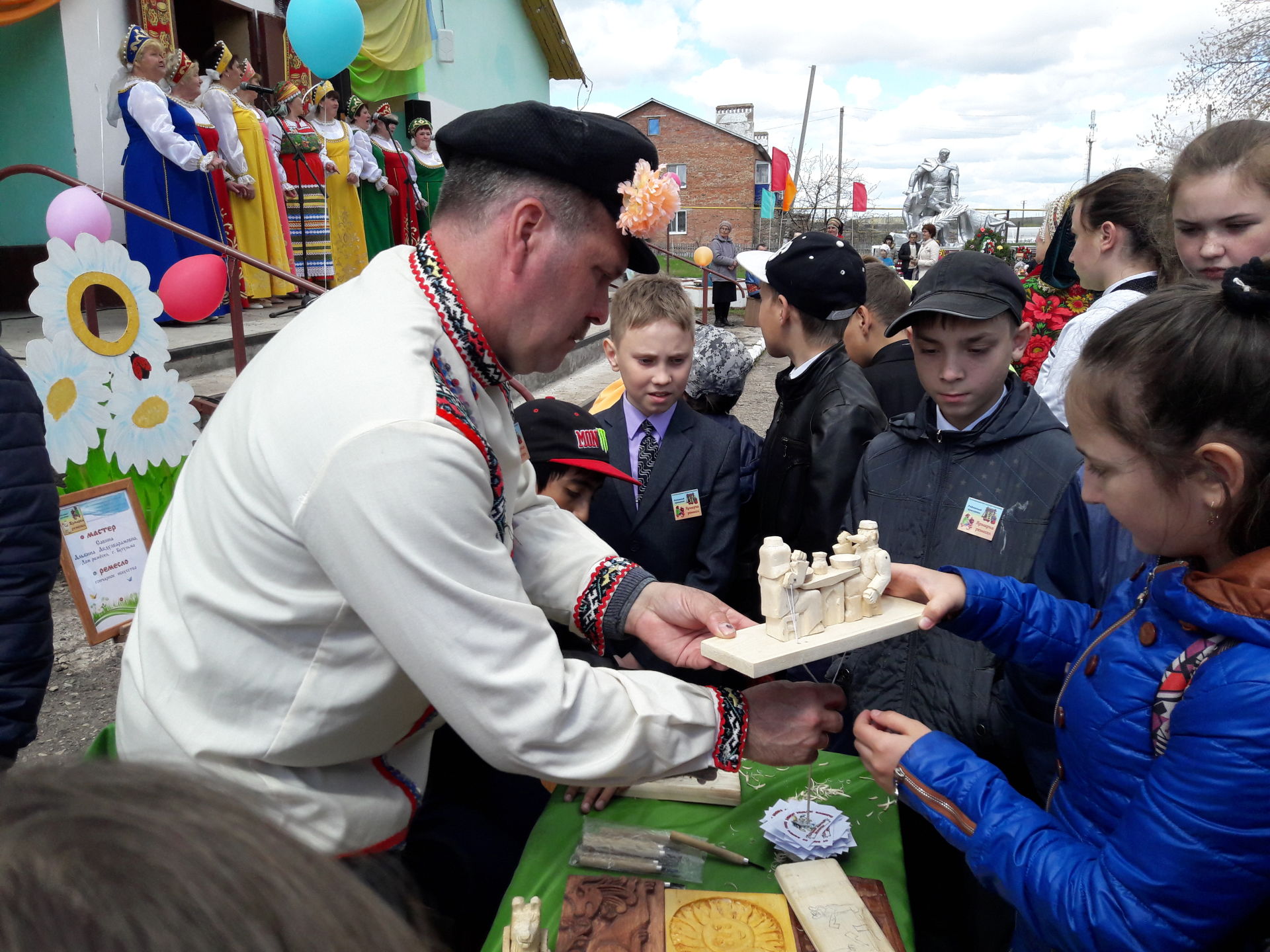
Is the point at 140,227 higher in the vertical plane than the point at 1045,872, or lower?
higher

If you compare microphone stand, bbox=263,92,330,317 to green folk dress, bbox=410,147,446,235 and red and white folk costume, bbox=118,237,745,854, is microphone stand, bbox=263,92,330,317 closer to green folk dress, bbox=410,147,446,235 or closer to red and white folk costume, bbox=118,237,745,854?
green folk dress, bbox=410,147,446,235

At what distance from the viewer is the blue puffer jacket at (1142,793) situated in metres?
1.20

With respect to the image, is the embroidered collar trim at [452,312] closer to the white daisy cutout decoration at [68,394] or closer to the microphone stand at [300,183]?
the white daisy cutout decoration at [68,394]

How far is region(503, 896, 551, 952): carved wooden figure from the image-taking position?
1.50m

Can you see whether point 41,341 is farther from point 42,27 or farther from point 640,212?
point 42,27

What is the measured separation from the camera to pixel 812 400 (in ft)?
10.8

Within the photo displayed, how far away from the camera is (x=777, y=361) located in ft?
45.2

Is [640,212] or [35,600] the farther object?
[35,600]

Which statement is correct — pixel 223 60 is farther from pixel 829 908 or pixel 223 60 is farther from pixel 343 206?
pixel 829 908

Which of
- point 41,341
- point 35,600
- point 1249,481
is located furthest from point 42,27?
point 1249,481

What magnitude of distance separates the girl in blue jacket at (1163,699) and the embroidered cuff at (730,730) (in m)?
0.27

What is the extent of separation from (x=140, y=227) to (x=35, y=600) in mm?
6747

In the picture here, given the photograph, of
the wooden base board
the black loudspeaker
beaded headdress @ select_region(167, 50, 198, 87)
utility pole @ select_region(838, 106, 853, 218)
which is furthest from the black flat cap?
utility pole @ select_region(838, 106, 853, 218)

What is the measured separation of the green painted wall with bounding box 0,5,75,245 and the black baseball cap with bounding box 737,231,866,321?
767 centimetres
